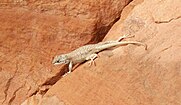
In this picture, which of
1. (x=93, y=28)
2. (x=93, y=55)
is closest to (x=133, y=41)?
(x=93, y=55)

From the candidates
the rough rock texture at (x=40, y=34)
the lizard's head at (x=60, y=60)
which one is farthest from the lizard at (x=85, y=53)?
the rough rock texture at (x=40, y=34)

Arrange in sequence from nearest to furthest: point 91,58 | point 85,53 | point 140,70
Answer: point 140,70, point 91,58, point 85,53

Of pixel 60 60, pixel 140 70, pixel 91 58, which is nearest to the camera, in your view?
pixel 140 70

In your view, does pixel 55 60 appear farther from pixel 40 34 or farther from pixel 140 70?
pixel 140 70

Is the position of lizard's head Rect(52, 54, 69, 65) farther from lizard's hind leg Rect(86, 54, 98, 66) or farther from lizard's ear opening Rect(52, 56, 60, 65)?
lizard's hind leg Rect(86, 54, 98, 66)

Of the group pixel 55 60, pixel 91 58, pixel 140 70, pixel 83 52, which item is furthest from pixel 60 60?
pixel 140 70

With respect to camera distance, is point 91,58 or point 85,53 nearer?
point 91,58

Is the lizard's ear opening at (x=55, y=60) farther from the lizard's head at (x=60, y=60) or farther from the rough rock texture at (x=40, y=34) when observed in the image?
the rough rock texture at (x=40, y=34)
